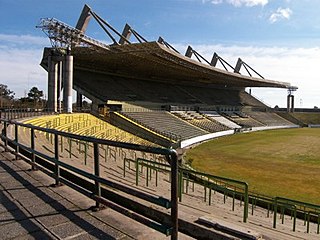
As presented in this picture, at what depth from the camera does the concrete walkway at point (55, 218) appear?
3.87 m

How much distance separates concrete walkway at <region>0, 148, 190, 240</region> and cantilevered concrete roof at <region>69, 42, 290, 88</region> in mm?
34706

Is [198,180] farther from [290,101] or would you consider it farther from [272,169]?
[290,101]

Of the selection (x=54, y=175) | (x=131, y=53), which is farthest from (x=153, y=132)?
(x=54, y=175)

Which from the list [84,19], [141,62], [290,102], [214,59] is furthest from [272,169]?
[290,102]

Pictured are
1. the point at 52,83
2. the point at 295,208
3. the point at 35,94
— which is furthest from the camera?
the point at 35,94

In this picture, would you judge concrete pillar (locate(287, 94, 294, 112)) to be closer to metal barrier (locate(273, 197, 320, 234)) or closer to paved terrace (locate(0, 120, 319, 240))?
metal barrier (locate(273, 197, 320, 234))

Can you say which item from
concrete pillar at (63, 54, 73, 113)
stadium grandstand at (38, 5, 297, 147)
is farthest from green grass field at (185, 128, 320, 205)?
concrete pillar at (63, 54, 73, 113)

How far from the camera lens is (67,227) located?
13.4 feet

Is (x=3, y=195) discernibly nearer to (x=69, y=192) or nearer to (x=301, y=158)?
(x=69, y=192)

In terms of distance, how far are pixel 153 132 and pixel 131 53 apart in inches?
459

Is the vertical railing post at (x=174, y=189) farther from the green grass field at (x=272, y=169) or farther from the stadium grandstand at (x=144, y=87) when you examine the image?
the stadium grandstand at (x=144, y=87)

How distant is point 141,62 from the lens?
168ft

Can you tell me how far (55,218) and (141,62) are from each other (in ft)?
158

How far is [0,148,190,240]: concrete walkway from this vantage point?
12.7 feet
